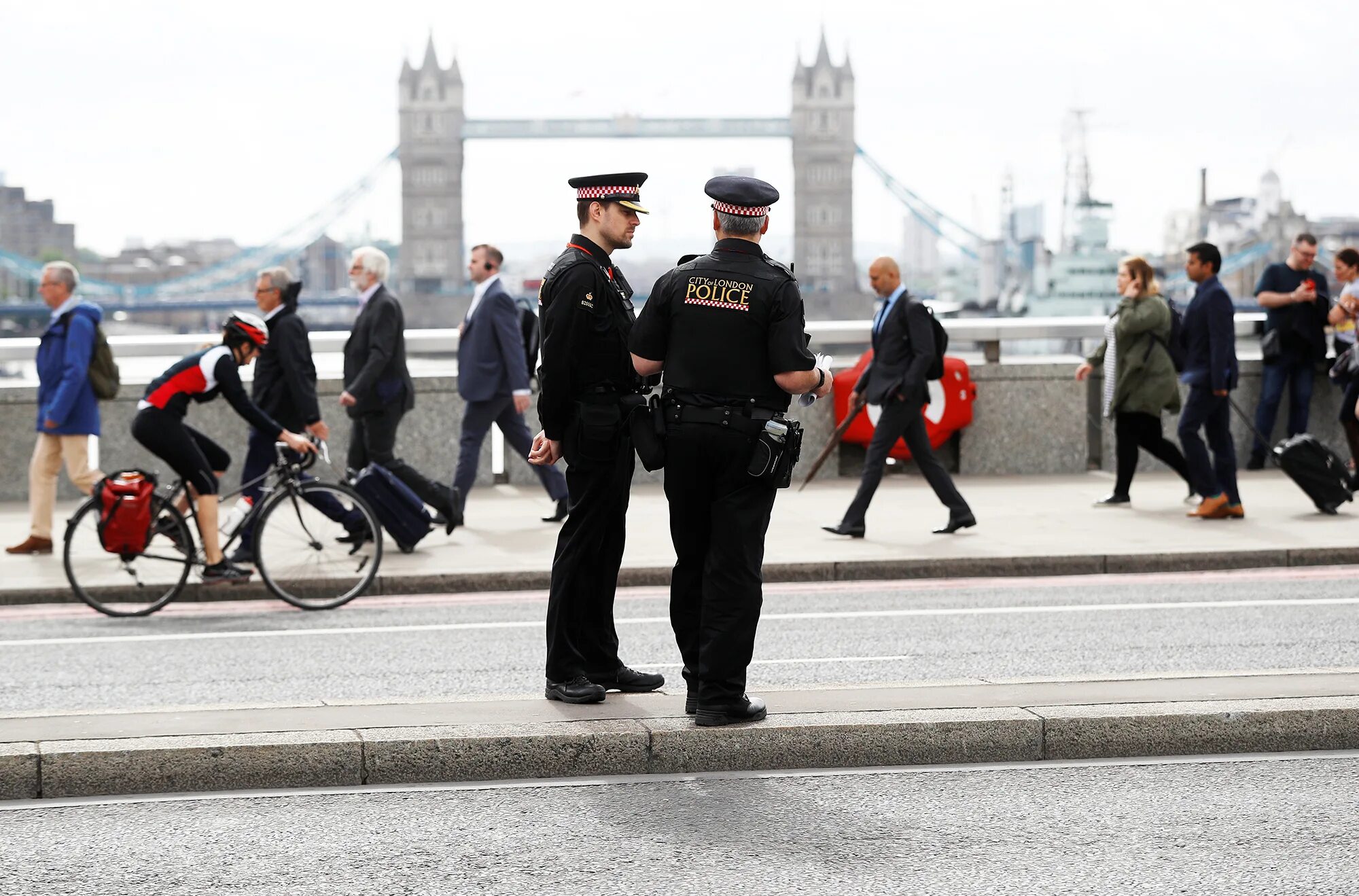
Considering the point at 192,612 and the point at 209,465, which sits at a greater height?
the point at 209,465

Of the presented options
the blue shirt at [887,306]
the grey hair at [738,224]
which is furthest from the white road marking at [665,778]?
the blue shirt at [887,306]

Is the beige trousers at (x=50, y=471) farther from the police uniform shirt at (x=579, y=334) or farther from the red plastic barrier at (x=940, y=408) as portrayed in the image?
the red plastic barrier at (x=940, y=408)

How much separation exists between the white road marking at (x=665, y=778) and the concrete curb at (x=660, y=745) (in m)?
0.02

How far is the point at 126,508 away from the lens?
7715mm

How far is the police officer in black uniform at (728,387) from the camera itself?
4930 mm

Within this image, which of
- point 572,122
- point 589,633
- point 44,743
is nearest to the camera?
point 44,743

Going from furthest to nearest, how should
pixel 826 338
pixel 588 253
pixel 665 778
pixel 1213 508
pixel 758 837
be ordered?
pixel 826 338
pixel 1213 508
pixel 588 253
pixel 665 778
pixel 758 837

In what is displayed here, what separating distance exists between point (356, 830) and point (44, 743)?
96 cm


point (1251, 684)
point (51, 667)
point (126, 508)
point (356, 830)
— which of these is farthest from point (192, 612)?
point (1251, 684)

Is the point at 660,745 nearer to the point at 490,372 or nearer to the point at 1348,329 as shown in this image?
the point at 490,372

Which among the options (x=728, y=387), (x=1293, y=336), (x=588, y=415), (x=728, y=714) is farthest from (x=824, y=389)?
(x=1293, y=336)

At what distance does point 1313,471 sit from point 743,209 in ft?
20.9

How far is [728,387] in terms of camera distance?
4.96 m

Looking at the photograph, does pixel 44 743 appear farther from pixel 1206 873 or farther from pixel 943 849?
pixel 1206 873
